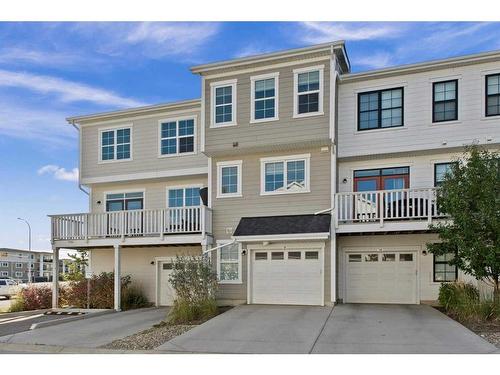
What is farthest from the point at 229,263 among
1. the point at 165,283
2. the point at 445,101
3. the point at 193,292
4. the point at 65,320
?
the point at 445,101

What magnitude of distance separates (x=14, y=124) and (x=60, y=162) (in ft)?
8.91

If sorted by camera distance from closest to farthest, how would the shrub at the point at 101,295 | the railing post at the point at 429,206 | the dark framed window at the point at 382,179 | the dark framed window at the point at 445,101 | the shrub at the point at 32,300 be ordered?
1. the railing post at the point at 429,206
2. the dark framed window at the point at 445,101
3. the dark framed window at the point at 382,179
4. the shrub at the point at 101,295
5. the shrub at the point at 32,300

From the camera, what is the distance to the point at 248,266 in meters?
16.6

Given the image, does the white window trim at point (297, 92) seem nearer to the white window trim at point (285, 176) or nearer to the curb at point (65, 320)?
the white window trim at point (285, 176)

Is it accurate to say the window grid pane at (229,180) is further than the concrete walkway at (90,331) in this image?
Yes

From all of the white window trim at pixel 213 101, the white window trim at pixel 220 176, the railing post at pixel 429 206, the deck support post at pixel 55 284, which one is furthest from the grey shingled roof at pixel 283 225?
the deck support post at pixel 55 284

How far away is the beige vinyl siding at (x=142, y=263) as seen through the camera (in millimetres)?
19375

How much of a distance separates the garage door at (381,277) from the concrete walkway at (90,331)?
652cm

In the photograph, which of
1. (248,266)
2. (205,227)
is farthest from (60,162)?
(248,266)

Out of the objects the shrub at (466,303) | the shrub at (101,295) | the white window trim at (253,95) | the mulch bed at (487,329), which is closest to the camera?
the mulch bed at (487,329)

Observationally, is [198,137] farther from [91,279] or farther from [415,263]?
[415,263]

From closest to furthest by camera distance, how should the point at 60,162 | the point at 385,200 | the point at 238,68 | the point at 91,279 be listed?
1. the point at 385,200
2. the point at 238,68
3. the point at 91,279
4. the point at 60,162

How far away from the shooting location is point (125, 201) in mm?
20344

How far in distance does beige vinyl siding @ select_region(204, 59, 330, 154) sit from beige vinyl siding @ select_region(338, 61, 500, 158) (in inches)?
40.9
